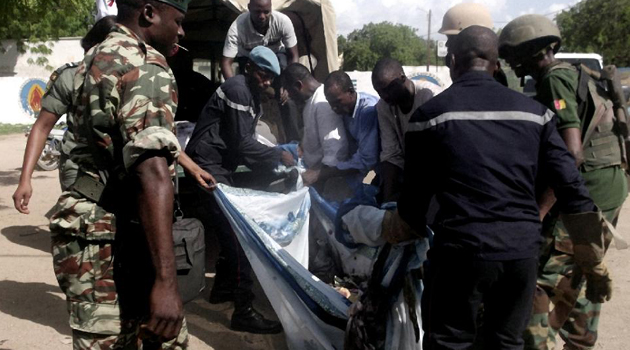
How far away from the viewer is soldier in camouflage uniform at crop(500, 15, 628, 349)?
311cm

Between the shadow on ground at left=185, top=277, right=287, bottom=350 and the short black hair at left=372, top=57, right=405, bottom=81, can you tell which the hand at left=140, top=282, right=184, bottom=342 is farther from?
the short black hair at left=372, top=57, right=405, bottom=81

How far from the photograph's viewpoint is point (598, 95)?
331 centimetres

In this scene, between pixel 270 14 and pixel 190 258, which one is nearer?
pixel 190 258

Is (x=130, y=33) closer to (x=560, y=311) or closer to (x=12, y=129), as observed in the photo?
(x=560, y=311)

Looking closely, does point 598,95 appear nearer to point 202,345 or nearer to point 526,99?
point 526,99

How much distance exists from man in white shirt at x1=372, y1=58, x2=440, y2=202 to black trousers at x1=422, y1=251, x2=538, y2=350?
5.23ft

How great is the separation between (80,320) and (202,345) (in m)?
1.92

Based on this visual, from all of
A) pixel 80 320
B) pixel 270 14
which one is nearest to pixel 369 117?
pixel 270 14

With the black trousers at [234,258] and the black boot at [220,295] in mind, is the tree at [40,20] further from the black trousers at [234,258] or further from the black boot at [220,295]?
the black boot at [220,295]

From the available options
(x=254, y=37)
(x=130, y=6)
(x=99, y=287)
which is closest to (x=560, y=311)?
(x=99, y=287)

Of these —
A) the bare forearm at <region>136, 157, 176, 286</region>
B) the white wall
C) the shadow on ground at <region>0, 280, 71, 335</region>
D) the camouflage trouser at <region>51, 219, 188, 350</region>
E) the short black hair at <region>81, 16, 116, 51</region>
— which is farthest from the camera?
the white wall

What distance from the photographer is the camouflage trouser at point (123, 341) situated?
7.31 ft

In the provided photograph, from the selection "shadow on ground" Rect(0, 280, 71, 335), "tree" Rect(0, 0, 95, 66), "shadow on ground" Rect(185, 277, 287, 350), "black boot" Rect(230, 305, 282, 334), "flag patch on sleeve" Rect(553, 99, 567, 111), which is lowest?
"shadow on ground" Rect(185, 277, 287, 350)

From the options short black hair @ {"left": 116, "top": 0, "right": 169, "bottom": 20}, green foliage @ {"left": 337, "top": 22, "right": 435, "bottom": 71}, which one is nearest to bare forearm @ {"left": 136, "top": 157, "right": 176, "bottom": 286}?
short black hair @ {"left": 116, "top": 0, "right": 169, "bottom": 20}
